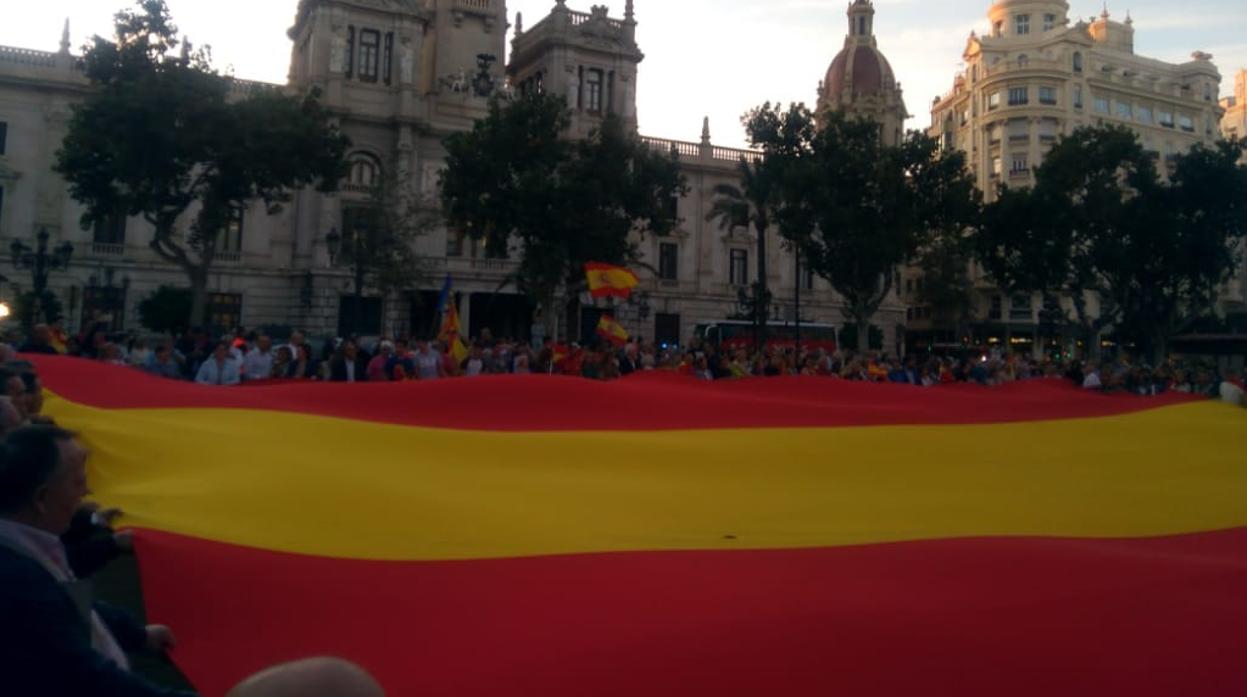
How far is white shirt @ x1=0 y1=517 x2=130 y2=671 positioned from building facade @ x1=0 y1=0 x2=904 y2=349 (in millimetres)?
34953

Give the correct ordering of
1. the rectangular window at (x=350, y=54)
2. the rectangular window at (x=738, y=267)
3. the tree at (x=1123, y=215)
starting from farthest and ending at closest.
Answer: the rectangular window at (x=738, y=267) → the rectangular window at (x=350, y=54) → the tree at (x=1123, y=215)

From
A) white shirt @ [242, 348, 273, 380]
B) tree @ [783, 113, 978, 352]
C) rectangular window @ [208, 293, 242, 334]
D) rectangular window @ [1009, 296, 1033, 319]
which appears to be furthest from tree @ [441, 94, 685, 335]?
rectangular window @ [1009, 296, 1033, 319]

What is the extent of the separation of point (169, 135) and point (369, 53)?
2129cm

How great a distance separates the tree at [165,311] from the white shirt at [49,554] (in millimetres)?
40887

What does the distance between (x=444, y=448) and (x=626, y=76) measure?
47.1 meters

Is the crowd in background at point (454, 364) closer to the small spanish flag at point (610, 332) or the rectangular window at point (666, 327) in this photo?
the small spanish flag at point (610, 332)

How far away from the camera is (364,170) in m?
45.6

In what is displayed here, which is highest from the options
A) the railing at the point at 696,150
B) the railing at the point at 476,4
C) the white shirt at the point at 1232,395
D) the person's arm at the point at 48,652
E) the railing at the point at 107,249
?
the railing at the point at 476,4

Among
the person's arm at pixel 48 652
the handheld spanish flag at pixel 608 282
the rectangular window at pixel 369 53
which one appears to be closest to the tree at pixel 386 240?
the rectangular window at pixel 369 53

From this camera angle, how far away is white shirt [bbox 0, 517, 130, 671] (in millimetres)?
2536

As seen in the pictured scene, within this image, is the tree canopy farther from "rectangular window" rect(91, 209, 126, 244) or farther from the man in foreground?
the man in foreground

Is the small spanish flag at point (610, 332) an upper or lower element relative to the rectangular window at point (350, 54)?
lower

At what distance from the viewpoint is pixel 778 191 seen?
34406 millimetres

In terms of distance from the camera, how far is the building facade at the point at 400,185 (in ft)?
133
